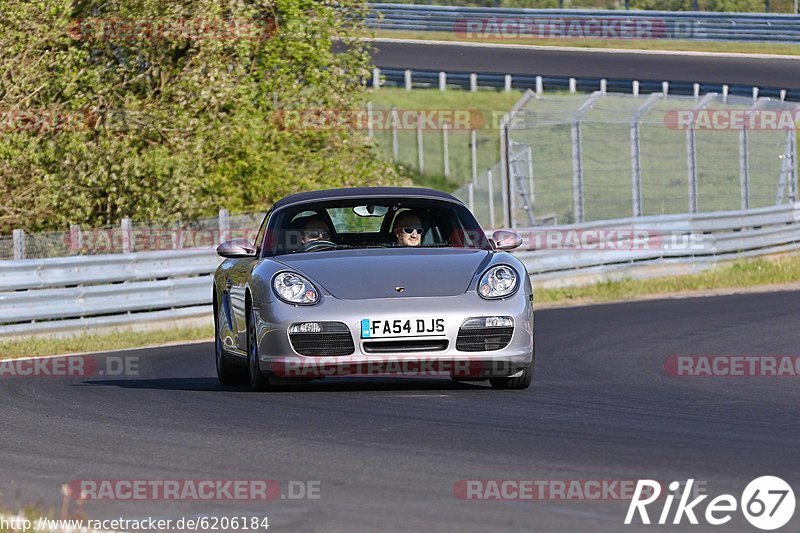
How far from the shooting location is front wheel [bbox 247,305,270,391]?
32.5ft

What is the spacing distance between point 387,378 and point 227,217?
983 centimetres

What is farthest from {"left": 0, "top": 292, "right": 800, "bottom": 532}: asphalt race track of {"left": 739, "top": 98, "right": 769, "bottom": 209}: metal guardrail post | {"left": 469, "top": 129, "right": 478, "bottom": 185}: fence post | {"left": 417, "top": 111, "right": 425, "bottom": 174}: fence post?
{"left": 417, "top": 111, "right": 425, "bottom": 174}: fence post

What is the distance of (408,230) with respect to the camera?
10617mm

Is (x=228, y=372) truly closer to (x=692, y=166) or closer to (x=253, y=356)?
(x=253, y=356)

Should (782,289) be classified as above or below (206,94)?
below

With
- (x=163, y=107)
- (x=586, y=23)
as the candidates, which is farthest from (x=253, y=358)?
(x=586, y=23)

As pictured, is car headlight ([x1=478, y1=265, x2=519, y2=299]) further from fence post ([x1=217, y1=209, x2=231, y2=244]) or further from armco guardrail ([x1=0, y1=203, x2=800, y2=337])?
fence post ([x1=217, y1=209, x2=231, y2=244])

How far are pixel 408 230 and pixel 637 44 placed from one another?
39.1 m

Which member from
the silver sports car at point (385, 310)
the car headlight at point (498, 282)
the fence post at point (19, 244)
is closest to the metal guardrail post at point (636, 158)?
the fence post at point (19, 244)

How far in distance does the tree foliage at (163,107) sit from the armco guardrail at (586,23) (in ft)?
67.4

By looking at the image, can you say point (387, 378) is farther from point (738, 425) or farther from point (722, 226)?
point (722, 226)

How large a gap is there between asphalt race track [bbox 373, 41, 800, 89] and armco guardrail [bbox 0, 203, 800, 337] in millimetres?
14529

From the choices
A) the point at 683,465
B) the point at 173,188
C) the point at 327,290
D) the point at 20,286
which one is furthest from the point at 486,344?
the point at 173,188

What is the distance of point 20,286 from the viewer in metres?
17.8
